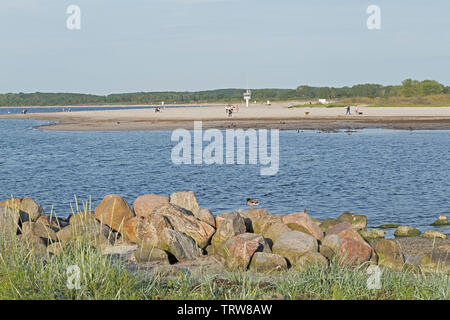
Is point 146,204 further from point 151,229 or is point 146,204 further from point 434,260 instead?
point 434,260

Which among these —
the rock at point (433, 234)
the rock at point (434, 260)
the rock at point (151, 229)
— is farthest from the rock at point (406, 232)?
the rock at point (151, 229)

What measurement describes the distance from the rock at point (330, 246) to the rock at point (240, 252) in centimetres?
123

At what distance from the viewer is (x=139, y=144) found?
145 feet

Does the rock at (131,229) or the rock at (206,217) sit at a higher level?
the rock at (206,217)

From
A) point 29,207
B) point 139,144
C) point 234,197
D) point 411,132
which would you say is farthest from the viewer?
point 411,132

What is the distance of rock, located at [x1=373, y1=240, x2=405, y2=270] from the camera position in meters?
10.6

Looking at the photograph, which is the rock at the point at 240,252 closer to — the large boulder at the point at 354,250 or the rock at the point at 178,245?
the rock at the point at 178,245

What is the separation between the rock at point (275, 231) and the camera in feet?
37.8

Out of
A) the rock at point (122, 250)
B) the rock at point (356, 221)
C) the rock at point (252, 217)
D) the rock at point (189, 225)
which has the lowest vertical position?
the rock at point (356, 221)

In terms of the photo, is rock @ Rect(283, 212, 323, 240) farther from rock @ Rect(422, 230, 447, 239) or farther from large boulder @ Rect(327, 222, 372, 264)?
rock @ Rect(422, 230, 447, 239)

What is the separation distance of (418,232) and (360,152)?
865 inches
